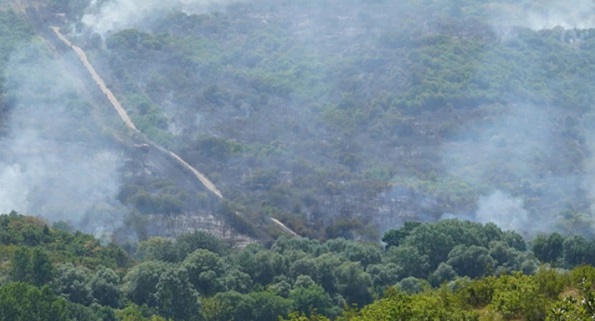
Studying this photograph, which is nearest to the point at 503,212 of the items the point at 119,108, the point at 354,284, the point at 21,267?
the point at 354,284

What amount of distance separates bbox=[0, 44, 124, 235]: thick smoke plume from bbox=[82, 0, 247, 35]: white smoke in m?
12.0

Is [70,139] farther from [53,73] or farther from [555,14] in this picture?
[555,14]

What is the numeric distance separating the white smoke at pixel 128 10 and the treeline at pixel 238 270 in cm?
4044

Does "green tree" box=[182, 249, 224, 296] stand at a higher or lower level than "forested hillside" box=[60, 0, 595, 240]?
higher

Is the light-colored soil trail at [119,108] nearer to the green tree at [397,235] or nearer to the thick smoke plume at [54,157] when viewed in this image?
the thick smoke plume at [54,157]

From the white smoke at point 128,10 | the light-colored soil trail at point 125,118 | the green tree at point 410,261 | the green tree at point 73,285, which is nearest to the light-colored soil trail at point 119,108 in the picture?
the light-colored soil trail at point 125,118

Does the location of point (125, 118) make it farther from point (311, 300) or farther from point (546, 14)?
point (546, 14)

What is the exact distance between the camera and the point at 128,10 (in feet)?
376

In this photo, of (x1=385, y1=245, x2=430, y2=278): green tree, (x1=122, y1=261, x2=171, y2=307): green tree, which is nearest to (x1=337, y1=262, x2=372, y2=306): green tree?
(x1=385, y1=245, x2=430, y2=278): green tree

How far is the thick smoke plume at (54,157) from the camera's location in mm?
76938

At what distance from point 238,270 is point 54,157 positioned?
2412 centimetres

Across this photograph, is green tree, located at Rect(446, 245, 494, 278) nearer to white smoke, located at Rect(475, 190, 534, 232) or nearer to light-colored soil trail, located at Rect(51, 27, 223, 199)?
white smoke, located at Rect(475, 190, 534, 232)

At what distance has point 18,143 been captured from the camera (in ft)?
281

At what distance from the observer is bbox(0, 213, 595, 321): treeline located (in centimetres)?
5603
